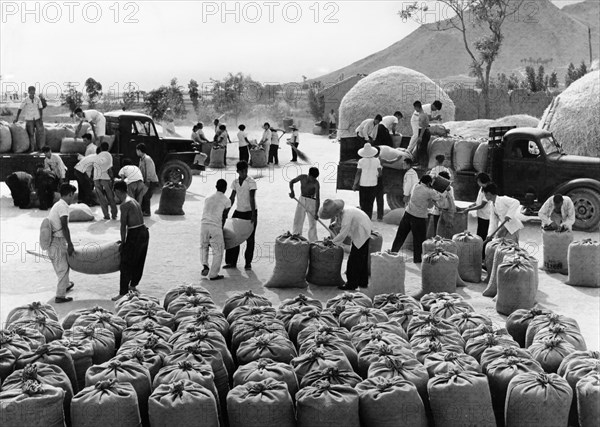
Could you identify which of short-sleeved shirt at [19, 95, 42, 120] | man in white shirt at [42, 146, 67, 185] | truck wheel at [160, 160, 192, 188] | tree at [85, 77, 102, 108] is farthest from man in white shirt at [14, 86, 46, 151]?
tree at [85, 77, 102, 108]

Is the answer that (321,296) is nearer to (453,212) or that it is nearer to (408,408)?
(453,212)

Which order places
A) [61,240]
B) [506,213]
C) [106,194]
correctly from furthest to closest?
[106,194] → [506,213] → [61,240]

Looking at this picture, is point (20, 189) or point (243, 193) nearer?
point (243, 193)

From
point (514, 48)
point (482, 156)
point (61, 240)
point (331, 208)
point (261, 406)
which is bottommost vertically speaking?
point (261, 406)

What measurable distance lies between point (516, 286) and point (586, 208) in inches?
208

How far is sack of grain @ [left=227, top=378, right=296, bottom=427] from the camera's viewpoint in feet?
17.3

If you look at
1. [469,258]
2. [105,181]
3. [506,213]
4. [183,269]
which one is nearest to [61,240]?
[183,269]

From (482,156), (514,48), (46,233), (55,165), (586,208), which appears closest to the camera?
(46,233)

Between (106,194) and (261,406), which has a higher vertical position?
(106,194)

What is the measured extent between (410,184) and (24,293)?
21.6 feet

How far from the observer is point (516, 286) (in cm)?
908

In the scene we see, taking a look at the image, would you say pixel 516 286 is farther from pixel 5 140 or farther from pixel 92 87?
pixel 92 87

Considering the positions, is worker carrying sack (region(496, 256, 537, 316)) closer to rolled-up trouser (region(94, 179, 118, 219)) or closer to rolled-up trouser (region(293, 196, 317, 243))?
rolled-up trouser (region(293, 196, 317, 243))

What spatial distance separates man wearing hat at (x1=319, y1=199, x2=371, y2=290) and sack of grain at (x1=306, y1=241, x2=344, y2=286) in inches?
4.6
